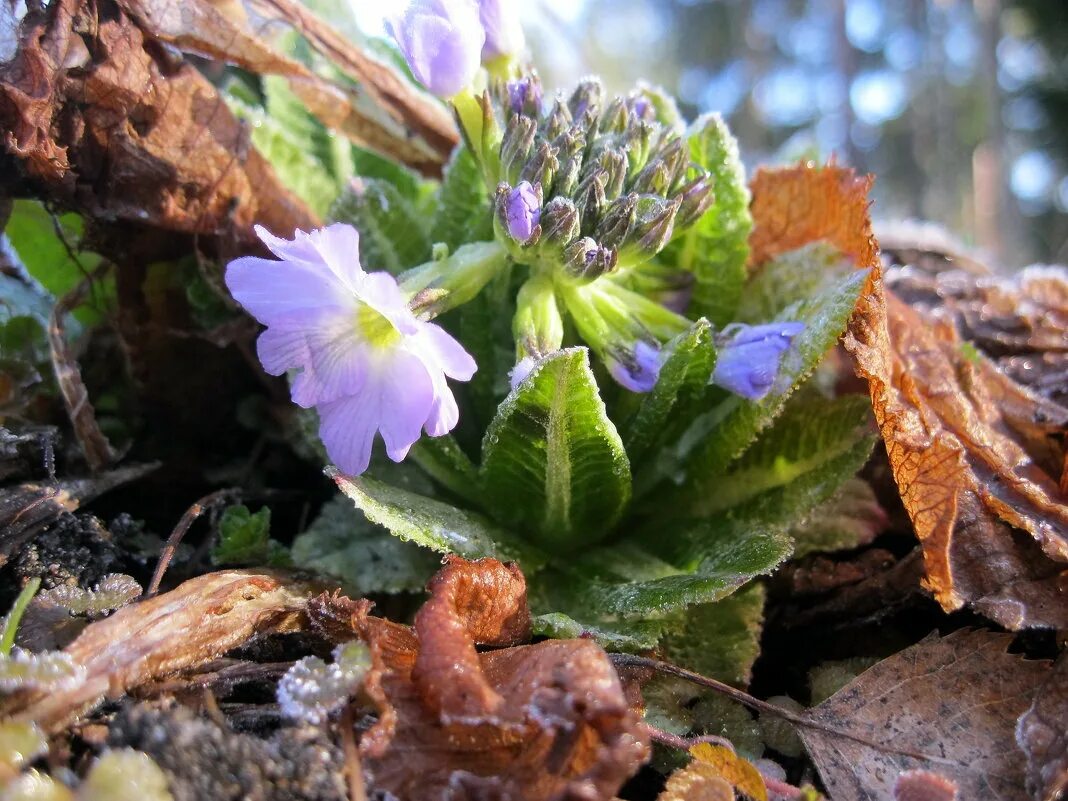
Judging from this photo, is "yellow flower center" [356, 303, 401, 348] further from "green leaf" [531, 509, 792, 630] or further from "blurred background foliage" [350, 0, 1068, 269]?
"blurred background foliage" [350, 0, 1068, 269]

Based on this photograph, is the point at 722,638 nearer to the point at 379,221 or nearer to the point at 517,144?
the point at 517,144

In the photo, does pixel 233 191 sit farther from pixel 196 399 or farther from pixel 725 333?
pixel 725 333

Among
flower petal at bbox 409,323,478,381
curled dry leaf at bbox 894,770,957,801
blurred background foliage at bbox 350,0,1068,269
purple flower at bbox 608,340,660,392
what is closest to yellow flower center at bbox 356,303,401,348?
flower petal at bbox 409,323,478,381

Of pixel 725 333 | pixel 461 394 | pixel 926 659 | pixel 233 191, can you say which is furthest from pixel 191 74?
pixel 926 659

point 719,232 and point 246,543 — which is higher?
point 719,232

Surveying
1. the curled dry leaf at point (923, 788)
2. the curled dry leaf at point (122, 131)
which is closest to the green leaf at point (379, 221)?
the curled dry leaf at point (122, 131)

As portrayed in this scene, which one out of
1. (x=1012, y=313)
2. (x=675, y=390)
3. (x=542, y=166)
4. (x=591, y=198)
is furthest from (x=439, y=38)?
(x=1012, y=313)
